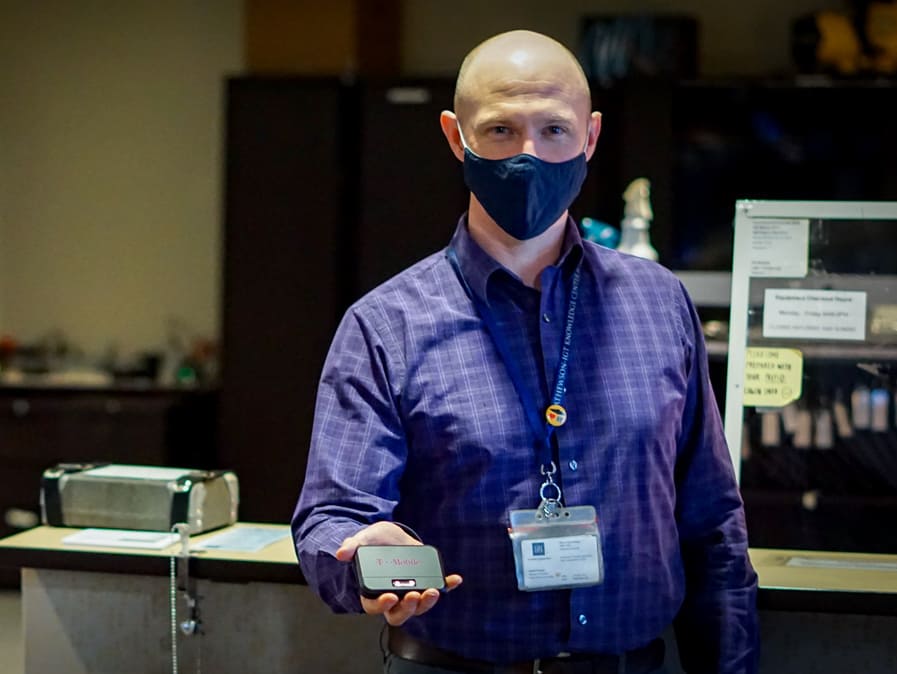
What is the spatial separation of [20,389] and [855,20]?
342 centimetres

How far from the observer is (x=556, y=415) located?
1505mm

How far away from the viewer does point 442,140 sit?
439cm

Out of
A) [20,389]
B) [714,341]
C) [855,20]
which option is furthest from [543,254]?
[20,389]

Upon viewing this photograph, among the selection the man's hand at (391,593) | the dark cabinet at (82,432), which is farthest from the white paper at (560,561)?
the dark cabinet at (82,432)

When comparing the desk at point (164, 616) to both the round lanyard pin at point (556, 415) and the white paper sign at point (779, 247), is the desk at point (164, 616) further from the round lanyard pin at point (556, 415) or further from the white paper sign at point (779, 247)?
the white paper sign at point (779, 247)

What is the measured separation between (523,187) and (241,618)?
90cm

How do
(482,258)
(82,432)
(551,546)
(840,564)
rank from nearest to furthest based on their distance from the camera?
1. (551,546)
2. (482,258)
3. (840,564)
4. (82,432)

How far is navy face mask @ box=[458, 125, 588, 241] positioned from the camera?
1.54 m

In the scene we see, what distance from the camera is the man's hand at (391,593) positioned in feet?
4.34

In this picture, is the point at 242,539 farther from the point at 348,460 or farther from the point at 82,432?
the point at 82,432

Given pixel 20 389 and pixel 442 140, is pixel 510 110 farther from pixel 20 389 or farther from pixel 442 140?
pixel 20 389

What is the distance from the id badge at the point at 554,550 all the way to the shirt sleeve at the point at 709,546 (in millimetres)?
190

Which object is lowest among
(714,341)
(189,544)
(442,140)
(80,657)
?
(80,657)

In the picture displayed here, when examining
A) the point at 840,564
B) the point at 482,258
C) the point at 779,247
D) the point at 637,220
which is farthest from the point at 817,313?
the point at 637,220
